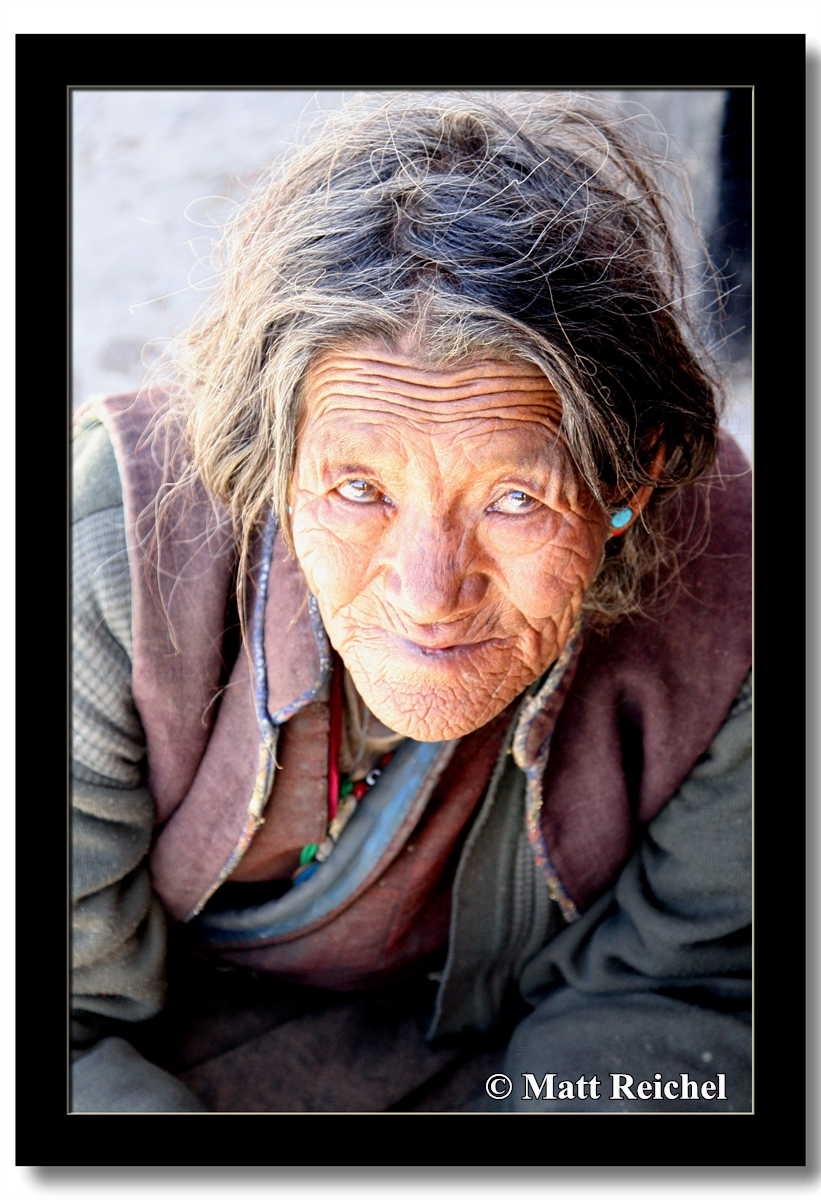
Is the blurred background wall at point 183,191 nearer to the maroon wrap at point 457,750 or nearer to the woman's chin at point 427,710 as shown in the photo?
the maroon wrap at point 457,750

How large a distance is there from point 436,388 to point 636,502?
14.8 inches

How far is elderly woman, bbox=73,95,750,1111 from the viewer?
133 centimetres

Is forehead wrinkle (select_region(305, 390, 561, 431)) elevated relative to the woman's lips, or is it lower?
elevated

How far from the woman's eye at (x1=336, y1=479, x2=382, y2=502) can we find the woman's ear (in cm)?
35

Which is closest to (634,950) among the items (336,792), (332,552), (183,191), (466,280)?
(336,792)

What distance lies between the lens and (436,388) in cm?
131

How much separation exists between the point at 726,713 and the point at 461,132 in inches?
37.9

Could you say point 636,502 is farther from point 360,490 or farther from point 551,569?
point 360,490

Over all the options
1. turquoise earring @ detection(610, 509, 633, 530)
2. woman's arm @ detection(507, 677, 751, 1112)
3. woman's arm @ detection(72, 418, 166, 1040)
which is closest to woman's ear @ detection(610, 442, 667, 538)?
turquoise earring @ detection(610, 509, 633, 530)

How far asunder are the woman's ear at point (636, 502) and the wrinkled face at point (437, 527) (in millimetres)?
46

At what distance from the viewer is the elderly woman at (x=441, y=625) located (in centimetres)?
133

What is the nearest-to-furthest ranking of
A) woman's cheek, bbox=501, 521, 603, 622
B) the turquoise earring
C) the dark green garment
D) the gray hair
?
the gray hair, woman's cheek, bbox=501, 521, 603, 622, the turquoise earring, the dark green garment

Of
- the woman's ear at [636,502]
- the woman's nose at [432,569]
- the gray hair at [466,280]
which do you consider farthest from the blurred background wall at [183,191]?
the woman's nose at [432,569]

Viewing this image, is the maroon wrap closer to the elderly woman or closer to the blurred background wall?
the elderly woman
